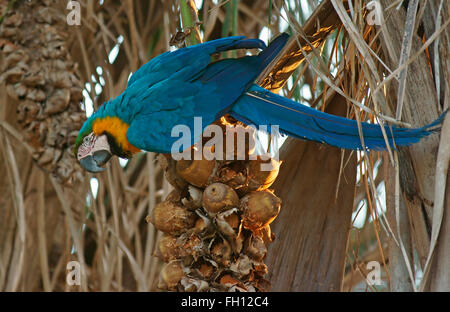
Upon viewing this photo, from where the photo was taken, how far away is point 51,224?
164 centimetres

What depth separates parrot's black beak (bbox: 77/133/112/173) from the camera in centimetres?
112

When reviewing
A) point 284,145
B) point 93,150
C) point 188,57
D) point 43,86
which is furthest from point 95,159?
point 284,145

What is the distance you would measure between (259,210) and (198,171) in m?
0.10

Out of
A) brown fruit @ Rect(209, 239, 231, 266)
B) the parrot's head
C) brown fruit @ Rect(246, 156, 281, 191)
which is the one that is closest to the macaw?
the parrot's head

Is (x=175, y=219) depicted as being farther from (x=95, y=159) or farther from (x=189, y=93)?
(x=95, y=159)

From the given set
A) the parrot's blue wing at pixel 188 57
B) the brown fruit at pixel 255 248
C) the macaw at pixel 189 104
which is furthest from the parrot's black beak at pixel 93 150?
the brown fruit at pixel 255 248

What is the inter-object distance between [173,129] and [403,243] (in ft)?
1.49

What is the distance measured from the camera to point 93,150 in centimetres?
113

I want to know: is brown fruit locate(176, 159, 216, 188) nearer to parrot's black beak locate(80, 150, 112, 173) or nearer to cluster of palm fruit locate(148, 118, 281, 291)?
cluster of palm fruit locate(148, 118, 281, 291)

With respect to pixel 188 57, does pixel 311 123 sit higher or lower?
lower

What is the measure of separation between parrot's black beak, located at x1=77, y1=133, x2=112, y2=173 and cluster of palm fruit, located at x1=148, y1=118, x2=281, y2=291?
40 cm
